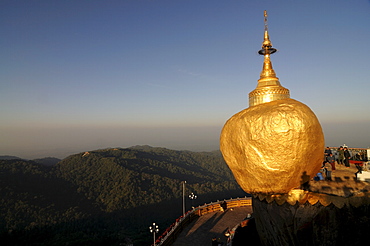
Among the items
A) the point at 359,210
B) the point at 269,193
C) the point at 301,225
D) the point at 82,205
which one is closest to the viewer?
the point at 359,210

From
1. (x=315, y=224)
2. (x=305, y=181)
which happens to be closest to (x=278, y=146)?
(x=305, y=181)

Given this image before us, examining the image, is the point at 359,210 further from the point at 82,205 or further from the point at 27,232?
the point at 82,205

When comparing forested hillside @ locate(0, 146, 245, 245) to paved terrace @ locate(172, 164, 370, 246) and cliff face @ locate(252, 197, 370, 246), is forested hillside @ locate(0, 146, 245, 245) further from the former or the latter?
cliff face @ locate(252, 197, 370, 246)

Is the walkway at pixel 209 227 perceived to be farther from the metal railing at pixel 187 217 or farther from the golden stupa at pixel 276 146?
the golden stupa at pixel 276 146

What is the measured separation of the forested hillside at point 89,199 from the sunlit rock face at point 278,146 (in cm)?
4373

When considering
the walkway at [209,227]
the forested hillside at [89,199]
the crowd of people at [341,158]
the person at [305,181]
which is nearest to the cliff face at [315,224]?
the person at [305,181]

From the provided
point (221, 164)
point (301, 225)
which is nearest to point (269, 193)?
point (301, 225)

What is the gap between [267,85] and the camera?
1230 centimetres

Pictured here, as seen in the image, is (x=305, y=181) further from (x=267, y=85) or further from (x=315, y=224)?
(x=267, y=85)

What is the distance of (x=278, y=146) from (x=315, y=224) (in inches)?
142

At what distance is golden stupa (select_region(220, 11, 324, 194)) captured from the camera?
9672 millimetres

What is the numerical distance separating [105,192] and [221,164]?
3640 inches

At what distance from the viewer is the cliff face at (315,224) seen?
8977mm

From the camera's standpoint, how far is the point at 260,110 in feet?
34.7
